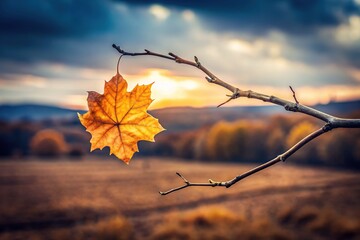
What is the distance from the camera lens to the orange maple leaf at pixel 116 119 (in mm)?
1369

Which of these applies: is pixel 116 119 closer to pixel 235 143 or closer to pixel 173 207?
pixel 173 207

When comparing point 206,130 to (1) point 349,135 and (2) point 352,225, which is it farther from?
(2) point 352,225

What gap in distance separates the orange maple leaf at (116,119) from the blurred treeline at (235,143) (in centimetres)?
6004

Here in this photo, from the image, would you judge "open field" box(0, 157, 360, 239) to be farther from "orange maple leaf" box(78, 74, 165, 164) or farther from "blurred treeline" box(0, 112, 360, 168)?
"orange maple leaf" box(78, 74, 165, 164)

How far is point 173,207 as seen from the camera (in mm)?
39812

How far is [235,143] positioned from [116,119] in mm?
77820

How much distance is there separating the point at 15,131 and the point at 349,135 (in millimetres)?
82203

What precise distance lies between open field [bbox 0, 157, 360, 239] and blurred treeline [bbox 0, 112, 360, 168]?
4.92 metres

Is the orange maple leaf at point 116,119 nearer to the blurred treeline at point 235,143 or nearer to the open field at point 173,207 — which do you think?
the open field at point 173,207

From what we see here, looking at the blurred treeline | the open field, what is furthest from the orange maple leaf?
the blurred treeline

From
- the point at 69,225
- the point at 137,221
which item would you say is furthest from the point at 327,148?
the point at 69,225

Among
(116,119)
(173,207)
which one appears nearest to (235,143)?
(173,207)

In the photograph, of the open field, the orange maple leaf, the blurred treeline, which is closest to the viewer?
the orange maple leaf

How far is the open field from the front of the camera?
97.9ft
